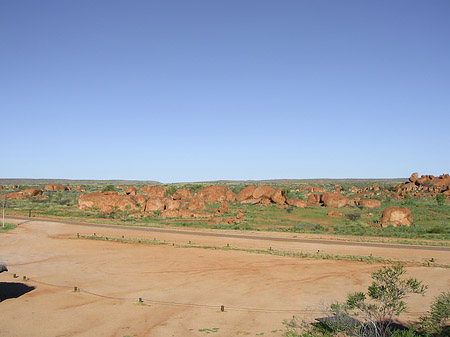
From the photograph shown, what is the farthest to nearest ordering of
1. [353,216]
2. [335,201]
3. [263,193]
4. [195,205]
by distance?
1. [263,193]
2. [335,201]
3. [195,205]
4. [353,216]

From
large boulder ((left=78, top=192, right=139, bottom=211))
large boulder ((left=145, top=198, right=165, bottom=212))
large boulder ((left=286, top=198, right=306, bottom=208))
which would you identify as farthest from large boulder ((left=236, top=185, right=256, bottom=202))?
large boulder ((left=78, top=192, right=139, bottom=211))

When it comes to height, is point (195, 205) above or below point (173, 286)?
above

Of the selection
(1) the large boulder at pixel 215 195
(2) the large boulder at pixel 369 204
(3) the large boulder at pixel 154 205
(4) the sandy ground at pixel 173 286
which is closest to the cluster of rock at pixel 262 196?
(1) the large boulder at pixel 215 195

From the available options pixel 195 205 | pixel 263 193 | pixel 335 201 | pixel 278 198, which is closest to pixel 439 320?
pixel 195 205

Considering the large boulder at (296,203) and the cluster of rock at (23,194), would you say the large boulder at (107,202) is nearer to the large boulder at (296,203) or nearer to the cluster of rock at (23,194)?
the cluster of rock at (23,194)

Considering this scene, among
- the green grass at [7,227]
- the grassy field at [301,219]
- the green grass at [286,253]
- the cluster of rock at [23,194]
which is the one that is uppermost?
the cluster of rock at [23,194]

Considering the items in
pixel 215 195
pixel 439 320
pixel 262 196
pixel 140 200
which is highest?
pixel 262 196

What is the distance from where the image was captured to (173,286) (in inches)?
757

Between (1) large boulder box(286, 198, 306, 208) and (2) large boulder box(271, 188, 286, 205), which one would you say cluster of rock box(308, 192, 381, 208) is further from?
(2) large boulder box(271, 188, 286, 205)

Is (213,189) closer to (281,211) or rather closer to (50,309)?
(281,211)

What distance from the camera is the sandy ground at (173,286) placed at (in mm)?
13516

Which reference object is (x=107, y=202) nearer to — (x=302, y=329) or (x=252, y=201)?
(x=252, y=201)

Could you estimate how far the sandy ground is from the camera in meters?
13.5

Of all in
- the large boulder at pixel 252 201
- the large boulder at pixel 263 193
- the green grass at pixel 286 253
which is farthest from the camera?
the large boulder at pixel 263 193
